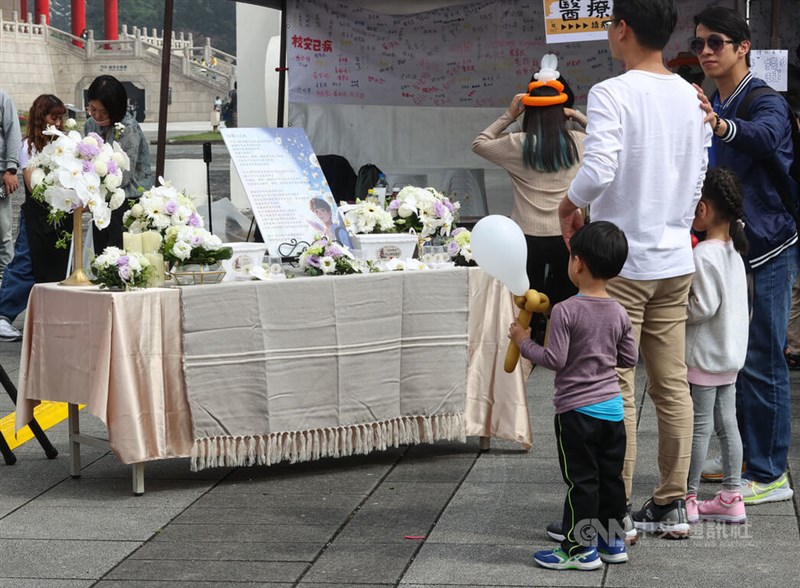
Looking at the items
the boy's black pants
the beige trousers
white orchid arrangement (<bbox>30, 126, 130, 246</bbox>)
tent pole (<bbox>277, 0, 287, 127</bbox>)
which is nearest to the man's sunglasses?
the beige trousers

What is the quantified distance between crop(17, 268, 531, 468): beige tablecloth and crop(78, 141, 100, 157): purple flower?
641mm

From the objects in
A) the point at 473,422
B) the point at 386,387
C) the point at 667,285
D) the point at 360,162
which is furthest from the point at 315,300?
the point at 360,162

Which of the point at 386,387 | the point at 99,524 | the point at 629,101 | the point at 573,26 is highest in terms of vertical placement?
the point at 573,26

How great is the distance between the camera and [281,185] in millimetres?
6043

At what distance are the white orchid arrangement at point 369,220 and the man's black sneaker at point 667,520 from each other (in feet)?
7.10

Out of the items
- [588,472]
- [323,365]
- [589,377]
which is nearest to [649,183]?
[589,377]

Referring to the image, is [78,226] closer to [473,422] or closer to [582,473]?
[473,422]

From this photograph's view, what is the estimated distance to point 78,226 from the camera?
18.3 feet

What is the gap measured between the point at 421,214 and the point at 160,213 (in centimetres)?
133

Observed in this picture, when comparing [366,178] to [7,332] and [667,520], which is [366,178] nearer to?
[7,332]

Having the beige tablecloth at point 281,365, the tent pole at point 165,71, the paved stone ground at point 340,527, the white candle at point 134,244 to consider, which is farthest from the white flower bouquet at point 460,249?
the tent pole at point 165,71

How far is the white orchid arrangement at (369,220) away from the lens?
6.04 metres

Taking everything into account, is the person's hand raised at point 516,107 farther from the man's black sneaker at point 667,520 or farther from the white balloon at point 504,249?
the man's black sneaker at point 667,520

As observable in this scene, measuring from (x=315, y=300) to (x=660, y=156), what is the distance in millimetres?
1752
